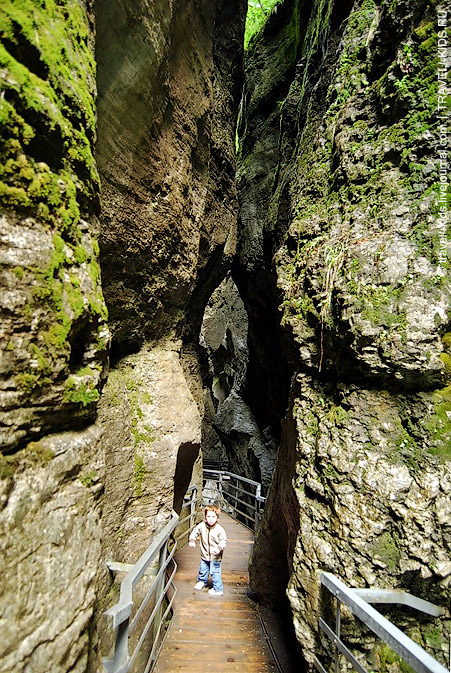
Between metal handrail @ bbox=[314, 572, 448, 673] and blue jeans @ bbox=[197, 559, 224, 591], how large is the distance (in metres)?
2.13

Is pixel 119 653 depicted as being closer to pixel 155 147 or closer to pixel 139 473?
pixel 139 473

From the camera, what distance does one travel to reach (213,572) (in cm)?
488

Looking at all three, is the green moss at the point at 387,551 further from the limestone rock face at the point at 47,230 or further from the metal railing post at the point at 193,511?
the metal railing post at the point at 193,511

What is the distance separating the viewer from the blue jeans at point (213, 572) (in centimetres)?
489

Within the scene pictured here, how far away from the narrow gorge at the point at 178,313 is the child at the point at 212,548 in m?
0.64

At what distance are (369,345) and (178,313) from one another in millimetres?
3512

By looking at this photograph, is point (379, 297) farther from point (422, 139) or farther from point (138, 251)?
point (138, 251)

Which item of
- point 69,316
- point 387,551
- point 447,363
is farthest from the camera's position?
point 447,363

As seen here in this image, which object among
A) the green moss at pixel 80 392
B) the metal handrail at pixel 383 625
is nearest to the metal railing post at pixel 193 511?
the metal handrail at pixel 383 625

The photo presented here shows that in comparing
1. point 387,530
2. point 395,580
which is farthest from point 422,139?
point 395,580

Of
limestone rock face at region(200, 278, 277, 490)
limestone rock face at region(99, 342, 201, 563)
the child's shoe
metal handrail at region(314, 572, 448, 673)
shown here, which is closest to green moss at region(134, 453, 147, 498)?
limestone rock face at region(99, 342, 201, 563)

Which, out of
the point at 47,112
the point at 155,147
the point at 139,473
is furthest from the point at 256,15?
the point at 139,473

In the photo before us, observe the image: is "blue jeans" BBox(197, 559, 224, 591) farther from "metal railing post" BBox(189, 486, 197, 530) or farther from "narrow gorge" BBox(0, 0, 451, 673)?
"metal railing post" BBox(189, 486, 197, 530)

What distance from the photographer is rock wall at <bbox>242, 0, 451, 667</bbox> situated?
10.00 ft
